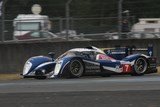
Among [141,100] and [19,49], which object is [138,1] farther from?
[141,100]

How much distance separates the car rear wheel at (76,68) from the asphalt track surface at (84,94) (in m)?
2.13

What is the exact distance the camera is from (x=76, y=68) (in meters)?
17.4

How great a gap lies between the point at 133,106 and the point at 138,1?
44.0ft

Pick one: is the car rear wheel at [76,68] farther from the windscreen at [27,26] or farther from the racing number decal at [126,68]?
the windscreen at [27,26]

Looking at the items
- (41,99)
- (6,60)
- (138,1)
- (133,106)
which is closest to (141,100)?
(133,106)

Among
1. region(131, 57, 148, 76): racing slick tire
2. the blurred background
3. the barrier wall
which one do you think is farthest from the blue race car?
the blurred background

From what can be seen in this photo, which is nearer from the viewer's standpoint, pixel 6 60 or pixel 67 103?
pixel 67 103

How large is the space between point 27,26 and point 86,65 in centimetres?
554

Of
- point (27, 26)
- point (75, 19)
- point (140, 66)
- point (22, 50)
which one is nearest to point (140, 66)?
point (140, 66)

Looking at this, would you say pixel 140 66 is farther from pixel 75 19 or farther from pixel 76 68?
pixel 75 19

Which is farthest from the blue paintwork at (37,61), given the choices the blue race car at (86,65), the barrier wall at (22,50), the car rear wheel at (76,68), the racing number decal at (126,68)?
the barrier wall at (22,50)

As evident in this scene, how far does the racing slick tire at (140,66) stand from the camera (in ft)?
59.3

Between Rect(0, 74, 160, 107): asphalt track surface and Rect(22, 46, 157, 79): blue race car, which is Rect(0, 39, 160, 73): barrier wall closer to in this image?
Rect(22, 46, 157, 79): blue race car

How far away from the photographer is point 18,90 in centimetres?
1346
